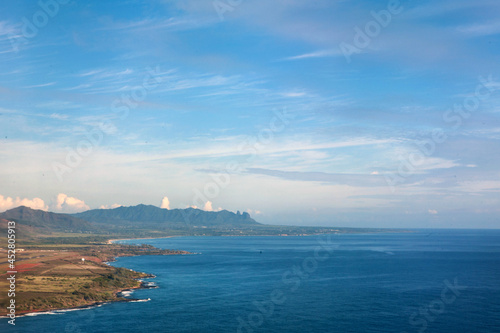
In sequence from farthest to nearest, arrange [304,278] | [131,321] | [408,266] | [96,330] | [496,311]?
[408,266] → [304,278] → [496,311] → [131,321] → [96,330]

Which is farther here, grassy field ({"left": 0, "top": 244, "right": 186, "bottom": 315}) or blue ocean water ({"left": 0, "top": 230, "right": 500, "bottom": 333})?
grassy field ({"left": 0, "top": 244, "right": 186, "bottom": 315})

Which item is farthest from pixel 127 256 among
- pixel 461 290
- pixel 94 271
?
pixel 461 290

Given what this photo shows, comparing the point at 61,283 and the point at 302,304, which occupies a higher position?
the point at 61,283

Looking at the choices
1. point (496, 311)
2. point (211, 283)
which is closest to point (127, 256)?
point (211, 283)

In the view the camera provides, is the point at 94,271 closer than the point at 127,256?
Yes

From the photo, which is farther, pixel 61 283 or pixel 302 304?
pixel 61 283

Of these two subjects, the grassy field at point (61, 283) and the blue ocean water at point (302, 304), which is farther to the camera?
the grassy field at point (61, 283)

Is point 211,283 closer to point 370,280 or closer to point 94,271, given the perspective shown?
point 94,271

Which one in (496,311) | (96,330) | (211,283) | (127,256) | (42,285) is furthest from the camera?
(127,256)

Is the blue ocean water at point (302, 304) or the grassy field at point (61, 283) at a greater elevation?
the grassy field at point (61, 283)

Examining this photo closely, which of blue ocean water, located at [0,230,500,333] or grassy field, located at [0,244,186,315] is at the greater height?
grassy field, located at [0,244,186,315]
